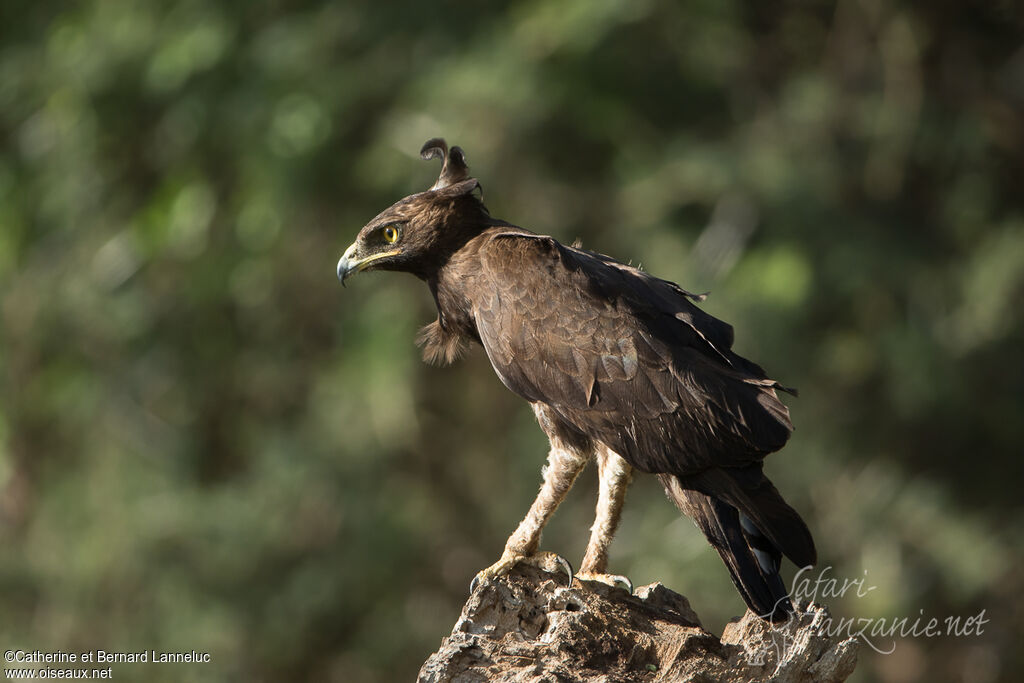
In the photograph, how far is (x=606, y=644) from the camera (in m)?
3.59

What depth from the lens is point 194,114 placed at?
818 cm

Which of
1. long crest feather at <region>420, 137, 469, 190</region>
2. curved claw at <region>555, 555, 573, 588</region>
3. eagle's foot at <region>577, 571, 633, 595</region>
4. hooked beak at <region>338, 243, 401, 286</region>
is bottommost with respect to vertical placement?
eagle's foot at <region>577, 571, 633, 595</region>

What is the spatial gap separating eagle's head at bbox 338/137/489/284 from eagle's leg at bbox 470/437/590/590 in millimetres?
834

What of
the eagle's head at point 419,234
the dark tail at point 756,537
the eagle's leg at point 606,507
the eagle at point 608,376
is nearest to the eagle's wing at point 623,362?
the eagle at point 608,376

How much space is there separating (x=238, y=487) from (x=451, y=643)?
203 inches

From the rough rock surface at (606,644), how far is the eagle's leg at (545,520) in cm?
6

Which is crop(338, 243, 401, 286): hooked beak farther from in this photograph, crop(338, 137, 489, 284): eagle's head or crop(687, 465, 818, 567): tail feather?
crop(687, 465, 818, 567): tail feather

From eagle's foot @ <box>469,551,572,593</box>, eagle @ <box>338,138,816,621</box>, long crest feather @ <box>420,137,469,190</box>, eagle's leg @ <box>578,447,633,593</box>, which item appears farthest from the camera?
long crest feather @ <box>420,137,469,190</box>

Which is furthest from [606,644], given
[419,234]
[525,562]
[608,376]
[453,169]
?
[453,169]

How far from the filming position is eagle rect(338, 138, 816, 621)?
11.7 ft

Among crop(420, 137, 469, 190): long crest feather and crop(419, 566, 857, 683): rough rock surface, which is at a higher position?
crop(420, 137, 469, 190): long crest feather

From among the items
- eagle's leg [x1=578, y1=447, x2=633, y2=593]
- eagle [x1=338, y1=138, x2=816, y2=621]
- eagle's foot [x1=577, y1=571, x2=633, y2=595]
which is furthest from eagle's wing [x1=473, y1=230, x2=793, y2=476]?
eagle's foot [x1=577, y1=571, x2=633, y2=595]

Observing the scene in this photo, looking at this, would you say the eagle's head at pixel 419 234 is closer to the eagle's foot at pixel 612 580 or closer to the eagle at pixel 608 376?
the eagle at pixel 608 376

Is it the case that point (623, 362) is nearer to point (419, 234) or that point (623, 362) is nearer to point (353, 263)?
point (419, 234)
